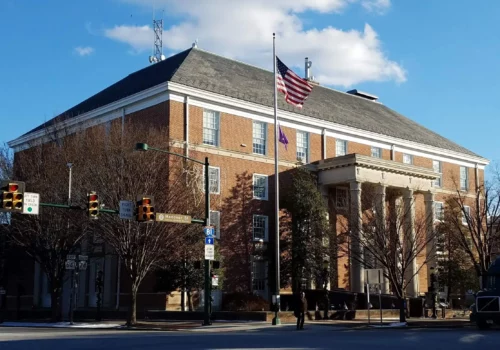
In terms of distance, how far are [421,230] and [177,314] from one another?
57.5 feet

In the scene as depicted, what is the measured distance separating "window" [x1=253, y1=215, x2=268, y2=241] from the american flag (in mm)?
12432

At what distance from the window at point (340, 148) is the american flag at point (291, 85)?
16700 mm

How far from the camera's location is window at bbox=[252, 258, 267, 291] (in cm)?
4869

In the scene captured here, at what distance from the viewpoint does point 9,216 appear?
46844 millimetres

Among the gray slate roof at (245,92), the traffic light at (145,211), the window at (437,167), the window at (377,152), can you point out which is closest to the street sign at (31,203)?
the traffic light at (145,211)

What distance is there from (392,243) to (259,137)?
14.9 metres

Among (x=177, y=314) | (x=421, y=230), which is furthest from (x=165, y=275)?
(x=421, y=230)

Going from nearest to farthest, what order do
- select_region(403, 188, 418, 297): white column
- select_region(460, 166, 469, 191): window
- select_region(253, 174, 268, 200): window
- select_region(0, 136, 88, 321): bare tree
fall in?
select_region(0, 136, 88, 321): bare tree, select_region(403, 188, 418, 297): white column, select_region(253, 174, 268, 200): window, select_region(460, 166, 469, 191): window

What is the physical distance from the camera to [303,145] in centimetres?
5325

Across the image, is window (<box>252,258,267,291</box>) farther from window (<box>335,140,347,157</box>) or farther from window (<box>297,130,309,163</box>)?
window (<box>335,140,347,157</box>)

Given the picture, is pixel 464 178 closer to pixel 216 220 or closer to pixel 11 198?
pixel 216 220

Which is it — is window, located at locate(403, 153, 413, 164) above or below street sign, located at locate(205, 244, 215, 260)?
above

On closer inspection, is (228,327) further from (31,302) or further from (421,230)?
(31,302)

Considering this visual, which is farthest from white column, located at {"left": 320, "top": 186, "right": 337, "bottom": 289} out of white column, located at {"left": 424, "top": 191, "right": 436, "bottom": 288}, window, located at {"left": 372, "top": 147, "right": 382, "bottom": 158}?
window, located at {"left": 372, "top": 147, "right": 382, "bottom": 158}
